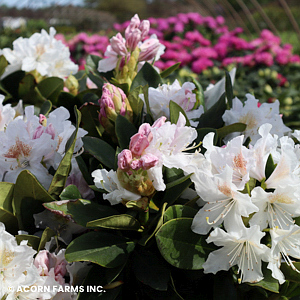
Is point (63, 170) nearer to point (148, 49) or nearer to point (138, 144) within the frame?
point (138, 144)

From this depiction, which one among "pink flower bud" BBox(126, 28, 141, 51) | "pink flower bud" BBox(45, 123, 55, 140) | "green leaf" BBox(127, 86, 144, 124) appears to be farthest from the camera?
"pink flower bud" BBox(126, 28, 141, 51)

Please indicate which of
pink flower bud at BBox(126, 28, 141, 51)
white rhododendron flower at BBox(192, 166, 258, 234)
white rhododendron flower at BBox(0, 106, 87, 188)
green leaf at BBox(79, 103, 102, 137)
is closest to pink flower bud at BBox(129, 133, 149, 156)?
white rhododendron flower at BBox(192, 166, 258, 234)

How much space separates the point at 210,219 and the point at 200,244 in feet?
0.21

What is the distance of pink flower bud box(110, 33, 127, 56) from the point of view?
3.71ft

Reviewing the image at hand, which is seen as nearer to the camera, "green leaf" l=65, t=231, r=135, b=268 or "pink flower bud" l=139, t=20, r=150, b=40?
"green leaf" l=65, t=231, r=135, b=268

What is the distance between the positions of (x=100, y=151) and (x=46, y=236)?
24 cm

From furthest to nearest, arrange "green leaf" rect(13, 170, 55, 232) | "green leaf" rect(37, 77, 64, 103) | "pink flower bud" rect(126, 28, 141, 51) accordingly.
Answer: "green leaf" rect(37, 77, 64, 103) < "pink flower bud" rect(126, 28, 141, 51) < "green leaf" rect(13, 170, 55, 232)

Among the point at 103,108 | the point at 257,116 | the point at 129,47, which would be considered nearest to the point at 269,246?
the point at 257,116

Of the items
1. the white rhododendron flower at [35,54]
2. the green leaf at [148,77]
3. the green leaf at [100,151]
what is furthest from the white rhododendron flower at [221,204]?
the white rhododendron flower at [35,54]

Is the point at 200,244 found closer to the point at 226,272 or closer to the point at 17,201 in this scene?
the point at 226,272

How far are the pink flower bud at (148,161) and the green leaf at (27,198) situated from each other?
256 millimetres

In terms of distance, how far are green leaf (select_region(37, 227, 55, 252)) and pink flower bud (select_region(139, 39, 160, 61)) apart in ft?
2.17

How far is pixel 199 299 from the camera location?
81 centimetres

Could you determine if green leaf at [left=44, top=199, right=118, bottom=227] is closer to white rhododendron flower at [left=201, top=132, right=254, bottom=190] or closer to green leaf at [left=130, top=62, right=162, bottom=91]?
white rhododendron flower at [left=201, top=132, right=254, bottom=190]
